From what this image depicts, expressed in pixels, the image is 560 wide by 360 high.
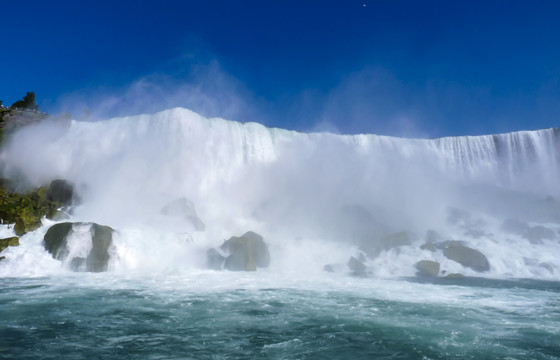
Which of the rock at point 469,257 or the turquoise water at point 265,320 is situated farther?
the rock at point 469,257

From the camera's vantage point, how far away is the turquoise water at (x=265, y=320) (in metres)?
6.76

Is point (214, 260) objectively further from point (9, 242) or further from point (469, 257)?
point (469, 257)

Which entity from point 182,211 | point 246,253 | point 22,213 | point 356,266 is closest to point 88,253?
point 22,213

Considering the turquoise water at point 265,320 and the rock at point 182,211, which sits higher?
the rock at point 182,211

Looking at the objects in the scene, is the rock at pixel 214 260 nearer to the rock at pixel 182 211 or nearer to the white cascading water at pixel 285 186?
the white cascading water at pixel 285 186

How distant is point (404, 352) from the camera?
22.3 feet

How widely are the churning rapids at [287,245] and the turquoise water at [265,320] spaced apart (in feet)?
0.21

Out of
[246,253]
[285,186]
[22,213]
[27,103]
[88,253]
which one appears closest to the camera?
[88,253]

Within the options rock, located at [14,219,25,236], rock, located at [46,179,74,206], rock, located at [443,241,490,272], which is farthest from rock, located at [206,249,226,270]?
rock, located at [443,241,490,272]

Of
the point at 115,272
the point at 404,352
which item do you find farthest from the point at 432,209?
the point at 404,352

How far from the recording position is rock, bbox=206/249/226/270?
18828 millimetres

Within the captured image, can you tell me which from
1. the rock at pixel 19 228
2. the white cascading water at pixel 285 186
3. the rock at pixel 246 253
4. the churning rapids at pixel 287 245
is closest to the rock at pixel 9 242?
the churning rapids at pixel 287 245

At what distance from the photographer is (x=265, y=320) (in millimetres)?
8961

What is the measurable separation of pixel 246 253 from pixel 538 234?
65.9ft
